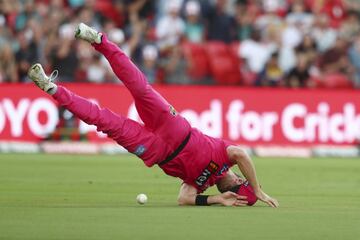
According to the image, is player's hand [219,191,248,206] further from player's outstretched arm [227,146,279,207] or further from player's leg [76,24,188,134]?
player's leg [76,24,188,134]

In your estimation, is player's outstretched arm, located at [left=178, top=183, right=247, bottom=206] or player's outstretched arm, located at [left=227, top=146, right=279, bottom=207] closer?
player's outstretched arm, located at [left=227, top=146, right=279, bottom=207]

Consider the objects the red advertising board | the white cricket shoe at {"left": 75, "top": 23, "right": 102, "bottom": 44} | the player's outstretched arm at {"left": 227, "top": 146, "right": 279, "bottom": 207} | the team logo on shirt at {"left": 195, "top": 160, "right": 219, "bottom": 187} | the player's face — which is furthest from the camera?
the red advertising board

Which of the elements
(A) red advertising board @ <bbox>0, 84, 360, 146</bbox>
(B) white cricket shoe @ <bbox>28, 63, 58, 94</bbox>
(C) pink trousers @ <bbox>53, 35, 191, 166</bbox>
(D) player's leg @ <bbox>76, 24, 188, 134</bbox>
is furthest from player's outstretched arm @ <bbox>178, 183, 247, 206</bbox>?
(A) red advertising board @ <bbox>0, 84, 360, 146</bbox>

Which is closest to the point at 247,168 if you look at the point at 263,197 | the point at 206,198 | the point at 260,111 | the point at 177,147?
the point at 263,197

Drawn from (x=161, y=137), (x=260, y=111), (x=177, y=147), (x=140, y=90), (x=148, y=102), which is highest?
(x=140, y=90)

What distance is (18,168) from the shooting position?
61.9 feet

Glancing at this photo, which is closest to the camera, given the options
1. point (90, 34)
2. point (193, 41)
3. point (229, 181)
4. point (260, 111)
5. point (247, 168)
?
point (247, 168)

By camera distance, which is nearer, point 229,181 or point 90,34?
point 229,181

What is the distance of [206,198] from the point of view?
1295cm

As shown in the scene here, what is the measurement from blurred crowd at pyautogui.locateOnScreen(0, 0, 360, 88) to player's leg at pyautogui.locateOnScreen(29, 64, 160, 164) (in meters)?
11.3

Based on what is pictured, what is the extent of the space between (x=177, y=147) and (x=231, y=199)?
2.80 ft

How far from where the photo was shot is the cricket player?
42.0ft

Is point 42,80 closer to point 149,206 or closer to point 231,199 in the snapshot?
point 149,206

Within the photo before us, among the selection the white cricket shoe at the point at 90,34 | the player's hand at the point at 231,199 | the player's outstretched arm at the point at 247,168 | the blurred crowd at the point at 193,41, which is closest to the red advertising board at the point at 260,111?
the blurred crowd at the point at 193,41
